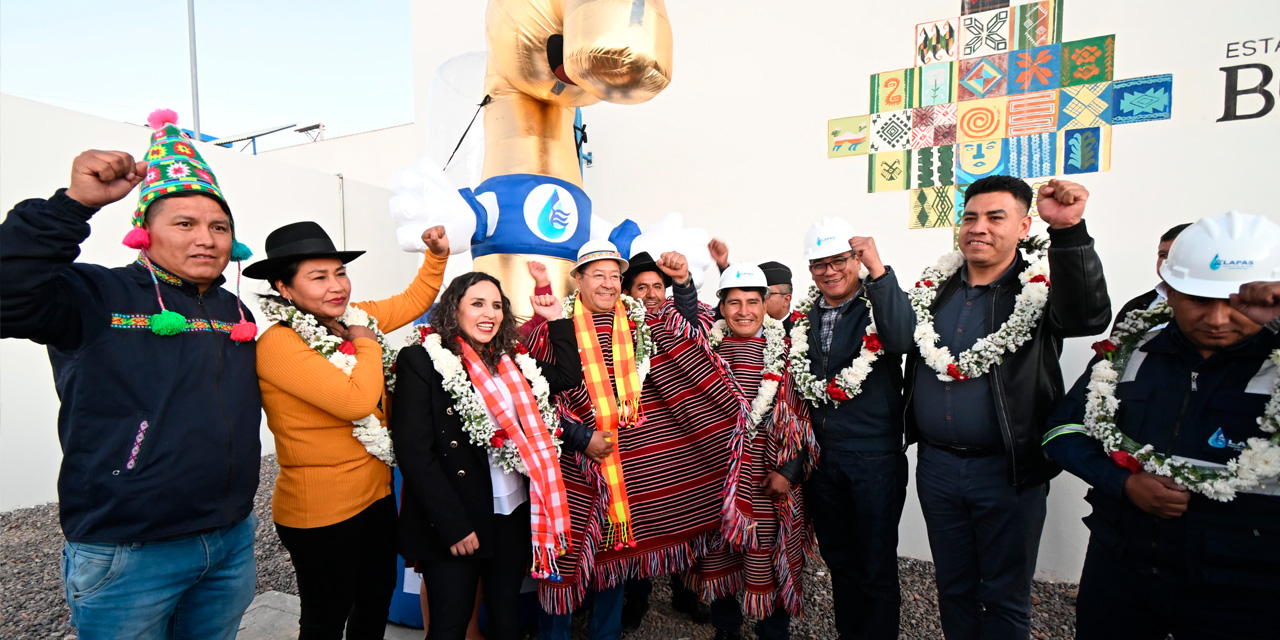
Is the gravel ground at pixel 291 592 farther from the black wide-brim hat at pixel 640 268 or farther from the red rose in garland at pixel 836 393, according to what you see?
the black wide-brim hat at pixel 640 268

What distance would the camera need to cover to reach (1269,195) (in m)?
2.81

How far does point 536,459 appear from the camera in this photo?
2.14 metres

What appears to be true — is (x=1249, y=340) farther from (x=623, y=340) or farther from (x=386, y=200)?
(x=386, y=200)

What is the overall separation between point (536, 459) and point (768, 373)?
1.11 meters

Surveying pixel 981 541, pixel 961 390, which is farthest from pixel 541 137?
pixel 981 541

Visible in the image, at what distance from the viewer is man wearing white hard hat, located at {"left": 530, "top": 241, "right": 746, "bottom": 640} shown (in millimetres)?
2430

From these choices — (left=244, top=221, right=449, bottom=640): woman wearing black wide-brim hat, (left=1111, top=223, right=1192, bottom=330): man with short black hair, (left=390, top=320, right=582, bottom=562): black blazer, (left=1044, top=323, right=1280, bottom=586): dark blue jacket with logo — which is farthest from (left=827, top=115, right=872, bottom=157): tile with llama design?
(left=244, top=221, right=449, bottom=640): woman wearing black wide-brim hat

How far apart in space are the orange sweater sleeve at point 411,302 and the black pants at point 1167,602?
2540mm

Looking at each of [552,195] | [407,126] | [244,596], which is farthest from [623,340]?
[407,126]

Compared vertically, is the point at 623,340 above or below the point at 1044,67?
below

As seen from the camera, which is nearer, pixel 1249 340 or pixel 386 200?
pixel 1249 340

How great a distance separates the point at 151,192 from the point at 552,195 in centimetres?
184

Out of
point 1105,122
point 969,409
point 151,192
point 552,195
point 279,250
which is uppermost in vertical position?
point 1105,122

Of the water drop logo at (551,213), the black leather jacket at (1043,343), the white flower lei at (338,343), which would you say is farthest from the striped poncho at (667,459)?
the black leather jacket at (1043,343)
